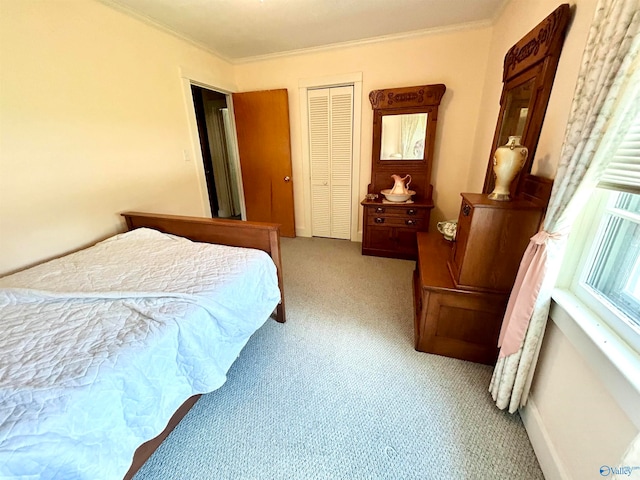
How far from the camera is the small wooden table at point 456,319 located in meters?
1.43

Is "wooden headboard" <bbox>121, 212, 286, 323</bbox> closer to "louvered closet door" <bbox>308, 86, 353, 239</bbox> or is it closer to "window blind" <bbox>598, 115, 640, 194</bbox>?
"window blind" <bbox>598, 115, 640, 194</bbox>

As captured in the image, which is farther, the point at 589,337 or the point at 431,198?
the point at 431,198

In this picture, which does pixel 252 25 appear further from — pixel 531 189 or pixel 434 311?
pixel 434 311

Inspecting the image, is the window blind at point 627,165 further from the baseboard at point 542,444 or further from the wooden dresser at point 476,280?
the baseboard at point 542,444

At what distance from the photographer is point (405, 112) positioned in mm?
2779

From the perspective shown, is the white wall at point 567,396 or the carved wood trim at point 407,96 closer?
the white wall at point 567,396

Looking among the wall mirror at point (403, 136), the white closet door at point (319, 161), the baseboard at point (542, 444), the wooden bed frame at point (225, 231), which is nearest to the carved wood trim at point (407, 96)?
the wall mirror at point (403, 136)

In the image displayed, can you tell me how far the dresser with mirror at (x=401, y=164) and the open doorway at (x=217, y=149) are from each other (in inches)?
86.3

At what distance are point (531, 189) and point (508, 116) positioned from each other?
79 centimetres

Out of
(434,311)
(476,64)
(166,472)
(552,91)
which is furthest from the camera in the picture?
(476,64)

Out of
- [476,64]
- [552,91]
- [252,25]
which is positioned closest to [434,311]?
[552,91]

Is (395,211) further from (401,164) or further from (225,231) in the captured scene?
(225,231)

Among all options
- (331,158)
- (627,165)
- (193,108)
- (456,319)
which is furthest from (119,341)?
(331,158)

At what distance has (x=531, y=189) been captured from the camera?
55.1 inches
